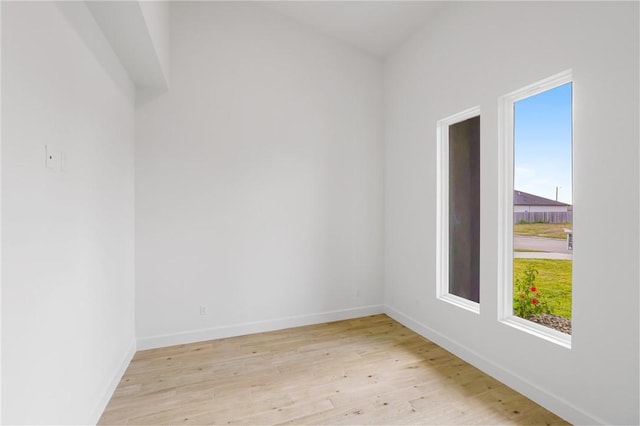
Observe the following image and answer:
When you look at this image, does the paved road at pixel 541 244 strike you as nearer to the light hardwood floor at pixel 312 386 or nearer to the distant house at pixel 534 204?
the distant house at pixel 534 204

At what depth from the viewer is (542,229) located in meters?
2.32

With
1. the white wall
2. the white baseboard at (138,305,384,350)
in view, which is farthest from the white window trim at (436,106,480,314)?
the white baseboard at (138,305,384,350)

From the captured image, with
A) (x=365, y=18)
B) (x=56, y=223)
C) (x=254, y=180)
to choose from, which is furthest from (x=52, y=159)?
(x=365, y=18)

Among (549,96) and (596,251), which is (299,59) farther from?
(596,251)

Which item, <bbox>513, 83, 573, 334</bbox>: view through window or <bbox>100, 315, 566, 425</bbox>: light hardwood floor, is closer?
<bbox>100, 315, 566, 425</bbox>: light hardwood floor

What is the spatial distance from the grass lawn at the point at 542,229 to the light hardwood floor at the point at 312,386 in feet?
3.93

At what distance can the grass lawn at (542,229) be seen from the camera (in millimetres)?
2187

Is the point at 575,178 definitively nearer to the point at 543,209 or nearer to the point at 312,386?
the point at 543,209

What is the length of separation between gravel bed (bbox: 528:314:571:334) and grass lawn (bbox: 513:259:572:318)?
34mm

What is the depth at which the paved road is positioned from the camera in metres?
2.19

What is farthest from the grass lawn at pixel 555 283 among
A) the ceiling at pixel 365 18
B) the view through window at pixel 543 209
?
the ceiling at pixel 365 18

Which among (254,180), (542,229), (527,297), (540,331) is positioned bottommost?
(540,331)

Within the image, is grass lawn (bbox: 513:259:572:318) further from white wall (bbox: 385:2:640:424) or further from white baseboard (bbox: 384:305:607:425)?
white baseboard (bbox: 384:305:607:425)

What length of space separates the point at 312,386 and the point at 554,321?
1.86m
